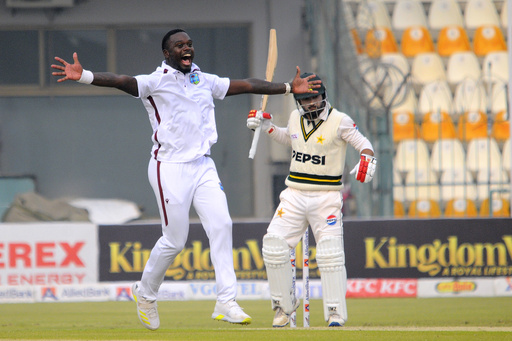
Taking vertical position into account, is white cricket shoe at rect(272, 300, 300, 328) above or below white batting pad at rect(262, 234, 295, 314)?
below

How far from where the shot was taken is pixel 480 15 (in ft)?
41.2

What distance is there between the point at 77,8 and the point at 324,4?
3402 mm

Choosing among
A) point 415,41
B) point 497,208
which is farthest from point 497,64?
point 497,208

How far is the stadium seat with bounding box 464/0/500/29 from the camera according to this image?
12.5 metres

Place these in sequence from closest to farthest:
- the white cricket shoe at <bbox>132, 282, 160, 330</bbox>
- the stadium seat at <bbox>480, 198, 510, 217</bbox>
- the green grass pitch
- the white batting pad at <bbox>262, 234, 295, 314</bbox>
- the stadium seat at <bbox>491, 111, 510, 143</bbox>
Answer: the green grass pitch, the white cricket shoe at <bbox>132, 282, 160, 330</bbox>, the white batting pad at <bbox>262, 234, 295, 314</bbox>, the stadium seat at <bbox>480, 198, 510, 217</bbox>, the stadium seat at <bbox>491, 111, 510, 143</bbox>

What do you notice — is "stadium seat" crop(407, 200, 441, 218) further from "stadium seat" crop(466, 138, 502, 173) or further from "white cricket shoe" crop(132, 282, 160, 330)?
"white cricket shoe" crop(132, 282, 160, 330)

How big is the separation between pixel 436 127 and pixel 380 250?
2884 mm

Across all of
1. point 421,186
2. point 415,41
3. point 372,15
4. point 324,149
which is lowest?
point 421,186

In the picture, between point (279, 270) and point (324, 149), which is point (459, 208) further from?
Result: point (279, 270)

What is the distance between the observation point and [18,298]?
817 cm

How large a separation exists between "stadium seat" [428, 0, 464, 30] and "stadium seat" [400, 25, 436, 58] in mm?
314

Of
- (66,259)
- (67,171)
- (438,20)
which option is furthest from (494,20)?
(66,259)

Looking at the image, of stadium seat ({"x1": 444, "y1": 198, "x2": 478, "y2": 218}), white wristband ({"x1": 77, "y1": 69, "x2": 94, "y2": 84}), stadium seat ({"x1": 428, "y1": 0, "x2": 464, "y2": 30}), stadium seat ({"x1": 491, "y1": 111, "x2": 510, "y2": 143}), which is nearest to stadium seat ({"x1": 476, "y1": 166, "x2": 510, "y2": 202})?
stadium seat ({"x1": 444, "y1": 198, "x2": 478, "y2": 218})

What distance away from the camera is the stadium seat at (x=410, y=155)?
1046cm
